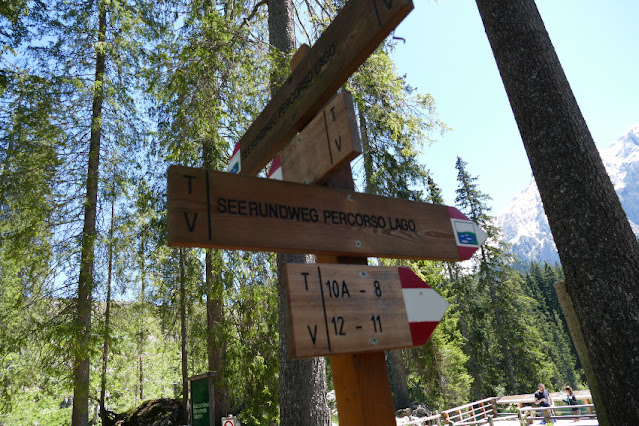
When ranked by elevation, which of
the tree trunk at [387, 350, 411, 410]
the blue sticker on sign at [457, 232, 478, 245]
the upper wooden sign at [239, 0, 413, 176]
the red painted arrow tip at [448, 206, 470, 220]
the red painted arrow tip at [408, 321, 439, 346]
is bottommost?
the tree trunk at [387, 350, 411, 410]

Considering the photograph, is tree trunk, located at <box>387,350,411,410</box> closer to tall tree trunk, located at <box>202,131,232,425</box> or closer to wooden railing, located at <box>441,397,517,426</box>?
wooden railing, located at <box>441,397,517,426</box>

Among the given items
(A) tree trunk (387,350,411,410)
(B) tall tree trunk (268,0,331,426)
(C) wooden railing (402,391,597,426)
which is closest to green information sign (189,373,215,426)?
(B) tall tree trunk (268,0,331,426)

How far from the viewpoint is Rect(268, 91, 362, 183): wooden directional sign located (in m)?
1.83

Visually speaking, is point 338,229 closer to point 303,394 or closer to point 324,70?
point 324,70

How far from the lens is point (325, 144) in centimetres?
196

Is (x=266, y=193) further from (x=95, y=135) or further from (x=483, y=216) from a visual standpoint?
(x=483, y=216)

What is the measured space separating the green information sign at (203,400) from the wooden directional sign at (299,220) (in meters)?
5.37

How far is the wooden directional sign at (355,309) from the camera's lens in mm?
1494

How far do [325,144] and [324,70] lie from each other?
0.37 metres

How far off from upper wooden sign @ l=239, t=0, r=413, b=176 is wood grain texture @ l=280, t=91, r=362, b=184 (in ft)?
0.25

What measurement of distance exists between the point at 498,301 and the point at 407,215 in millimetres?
29592

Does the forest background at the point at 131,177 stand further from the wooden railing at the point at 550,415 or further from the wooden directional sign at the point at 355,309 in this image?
the wooden railing at the point at 550,415

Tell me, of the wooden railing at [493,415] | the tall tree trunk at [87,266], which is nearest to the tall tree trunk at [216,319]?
the tall tree trunk at [87,266]

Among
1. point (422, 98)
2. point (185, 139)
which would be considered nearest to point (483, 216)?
point (422, 98)
